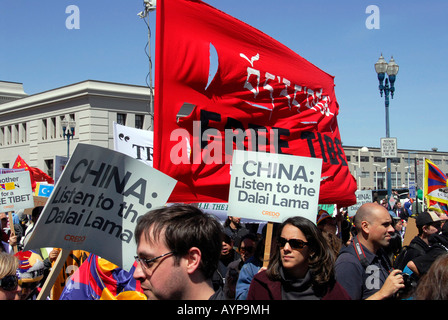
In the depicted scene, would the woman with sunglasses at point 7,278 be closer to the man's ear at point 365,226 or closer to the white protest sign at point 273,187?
the white protest sign at point 273,187

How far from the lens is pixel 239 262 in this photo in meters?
5.73

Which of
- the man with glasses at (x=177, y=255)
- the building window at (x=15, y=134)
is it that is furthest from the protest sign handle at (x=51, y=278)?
the building window at (x=15, y=134)

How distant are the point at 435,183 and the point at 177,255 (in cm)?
1237

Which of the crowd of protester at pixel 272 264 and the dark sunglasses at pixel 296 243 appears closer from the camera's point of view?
the crowd of protester at pixel 272 264

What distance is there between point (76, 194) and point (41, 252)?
299 cm

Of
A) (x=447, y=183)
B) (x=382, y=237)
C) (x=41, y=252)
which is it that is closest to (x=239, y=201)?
(x=382, y=237)

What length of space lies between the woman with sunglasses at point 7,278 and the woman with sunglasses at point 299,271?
1.72 meters

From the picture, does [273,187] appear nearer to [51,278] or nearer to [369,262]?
[369,262]

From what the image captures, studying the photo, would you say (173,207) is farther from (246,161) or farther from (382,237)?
(246,161)

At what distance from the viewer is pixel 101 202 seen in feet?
13.2

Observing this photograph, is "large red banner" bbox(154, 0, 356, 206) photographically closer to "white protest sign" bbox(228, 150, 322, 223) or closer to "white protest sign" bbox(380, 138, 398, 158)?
"white protest sign" bbox(228, 150, 322, 223)

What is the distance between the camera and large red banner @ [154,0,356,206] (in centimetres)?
583

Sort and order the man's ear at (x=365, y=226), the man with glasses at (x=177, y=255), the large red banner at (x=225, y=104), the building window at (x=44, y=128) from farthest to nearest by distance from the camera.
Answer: the building window at (x=44, y=128)
the large red banner at (x=225, y=104)
the man's ear at (x=365, y=226)
the man with glasses at (x=177, y=255)

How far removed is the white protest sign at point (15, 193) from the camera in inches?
379
